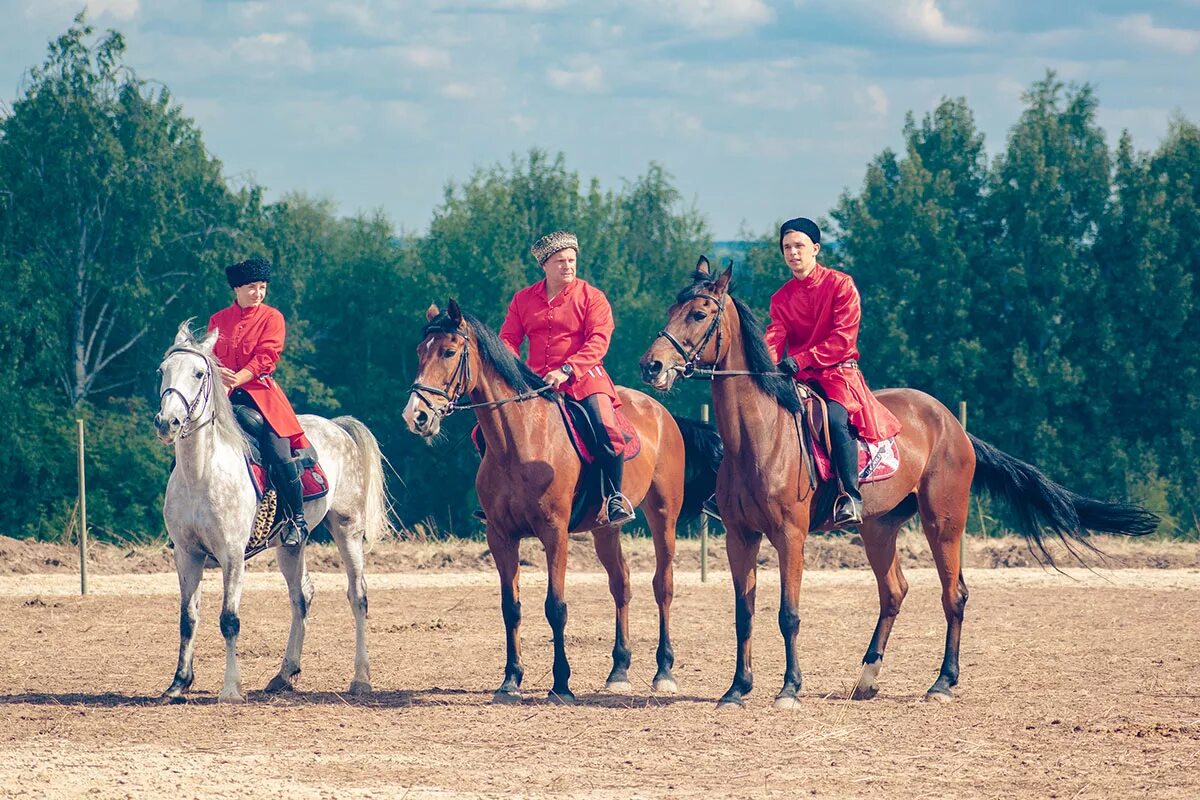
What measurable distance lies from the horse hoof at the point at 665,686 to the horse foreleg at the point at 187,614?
306cm

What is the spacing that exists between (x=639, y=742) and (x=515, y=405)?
2.39 meters

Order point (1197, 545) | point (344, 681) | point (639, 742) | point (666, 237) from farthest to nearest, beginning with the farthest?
point (666, 237), point (1197, 545), point (344, 681), point (639, 742)

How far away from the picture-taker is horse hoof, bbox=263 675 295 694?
31.3 feet

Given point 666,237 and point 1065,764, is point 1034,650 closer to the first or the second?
point 1065,764

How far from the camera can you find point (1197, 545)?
20406mm

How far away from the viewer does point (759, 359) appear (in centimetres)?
873

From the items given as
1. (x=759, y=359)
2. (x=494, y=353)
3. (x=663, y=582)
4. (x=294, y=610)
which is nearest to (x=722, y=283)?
(x=759, y=359)

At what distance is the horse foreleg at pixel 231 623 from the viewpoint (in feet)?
29.8

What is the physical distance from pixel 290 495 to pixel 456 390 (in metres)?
1.62

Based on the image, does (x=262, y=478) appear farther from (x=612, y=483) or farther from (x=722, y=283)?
(x=722, y=283)

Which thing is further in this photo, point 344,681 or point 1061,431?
point 1061,431

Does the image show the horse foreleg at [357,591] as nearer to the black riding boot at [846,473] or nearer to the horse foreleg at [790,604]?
the horse foreleg at [790,604]

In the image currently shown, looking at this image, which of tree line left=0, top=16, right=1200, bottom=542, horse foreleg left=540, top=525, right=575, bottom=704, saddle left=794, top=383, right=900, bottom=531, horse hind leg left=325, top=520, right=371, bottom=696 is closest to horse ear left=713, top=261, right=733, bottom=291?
saddle left=794, top=383, right=900, bottom=531

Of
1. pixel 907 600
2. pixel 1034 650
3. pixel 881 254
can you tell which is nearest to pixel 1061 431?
pixel 881 254
